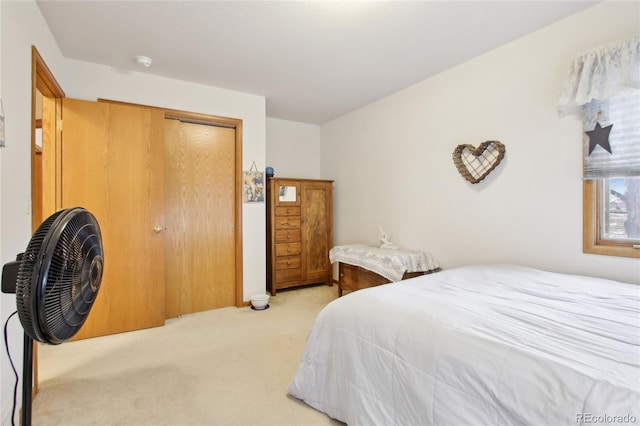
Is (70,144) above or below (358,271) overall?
above

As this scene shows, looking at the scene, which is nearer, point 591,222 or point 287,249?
point 591,222

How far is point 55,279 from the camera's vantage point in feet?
2.84

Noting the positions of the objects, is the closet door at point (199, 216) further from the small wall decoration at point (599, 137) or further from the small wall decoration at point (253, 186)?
the small wall decoration at point (599, 137)

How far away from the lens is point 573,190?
206 centimetres

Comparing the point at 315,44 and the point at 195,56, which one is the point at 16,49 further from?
the point at 315,44

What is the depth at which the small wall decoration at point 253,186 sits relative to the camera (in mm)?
3471

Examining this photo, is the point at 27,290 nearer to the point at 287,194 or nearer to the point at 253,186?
the point at 253,186

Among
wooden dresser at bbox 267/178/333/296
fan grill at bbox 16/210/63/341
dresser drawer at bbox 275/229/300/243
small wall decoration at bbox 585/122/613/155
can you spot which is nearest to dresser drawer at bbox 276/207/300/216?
wooden dresser at bbox 267/178/333/296

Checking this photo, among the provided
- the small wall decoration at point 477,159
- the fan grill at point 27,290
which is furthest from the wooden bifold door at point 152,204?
the small wall decoration at point 477,159

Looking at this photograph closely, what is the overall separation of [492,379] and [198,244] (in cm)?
302

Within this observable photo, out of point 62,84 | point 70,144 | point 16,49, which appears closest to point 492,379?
point 16,49

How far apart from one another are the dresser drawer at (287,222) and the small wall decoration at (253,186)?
1.48ft

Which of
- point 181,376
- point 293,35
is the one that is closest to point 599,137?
point 293,35

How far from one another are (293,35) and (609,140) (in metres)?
2.22
